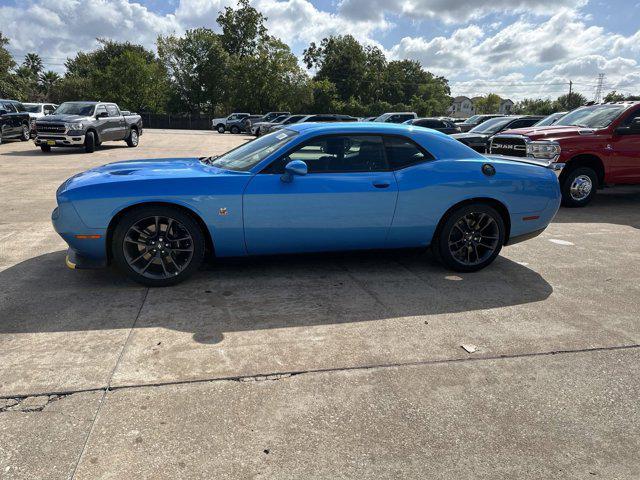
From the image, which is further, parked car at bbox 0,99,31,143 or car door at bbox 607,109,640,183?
parked car at bbox 0,99,31,143

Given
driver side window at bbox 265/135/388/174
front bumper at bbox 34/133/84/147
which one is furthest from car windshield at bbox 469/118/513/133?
front bumper at bbox 34/133/84/147

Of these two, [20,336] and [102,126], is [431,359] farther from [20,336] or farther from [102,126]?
[102,126]

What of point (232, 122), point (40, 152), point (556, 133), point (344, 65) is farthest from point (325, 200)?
point (344, 65)

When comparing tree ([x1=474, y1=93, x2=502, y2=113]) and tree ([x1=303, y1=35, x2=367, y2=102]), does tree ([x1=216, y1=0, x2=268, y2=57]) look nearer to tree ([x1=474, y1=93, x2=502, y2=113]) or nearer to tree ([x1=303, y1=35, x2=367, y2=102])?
tree ([x1=303, y1=35, x2=367, y2=102])

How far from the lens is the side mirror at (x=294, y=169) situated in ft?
13.7

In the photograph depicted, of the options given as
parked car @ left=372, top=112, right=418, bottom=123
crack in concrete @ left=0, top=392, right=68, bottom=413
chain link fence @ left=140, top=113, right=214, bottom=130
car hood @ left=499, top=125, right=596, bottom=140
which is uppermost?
chain link fence @ left=140, top=113, right=214, bottom=130

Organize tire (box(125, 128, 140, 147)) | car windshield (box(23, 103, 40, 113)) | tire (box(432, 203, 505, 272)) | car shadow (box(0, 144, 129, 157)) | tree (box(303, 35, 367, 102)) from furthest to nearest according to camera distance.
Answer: tree (box(303, 35, 367, 102)), car windshield (box(23, 103, 40, 113)), tire (box(125, 128, 140, 147)), car shadow (box(0, 144, 129, 157)), tire (box(432, 203, 505, 272))

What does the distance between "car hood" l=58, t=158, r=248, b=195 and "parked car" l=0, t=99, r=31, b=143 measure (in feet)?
55.8

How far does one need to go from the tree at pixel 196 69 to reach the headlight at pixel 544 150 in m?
55.8

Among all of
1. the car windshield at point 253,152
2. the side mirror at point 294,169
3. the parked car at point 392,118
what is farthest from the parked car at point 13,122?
the side mirror at point 294,169

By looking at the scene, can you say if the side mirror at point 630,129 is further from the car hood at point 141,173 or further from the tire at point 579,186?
the car hood at point 141,173

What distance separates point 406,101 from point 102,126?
6380cm

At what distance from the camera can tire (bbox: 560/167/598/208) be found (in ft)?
28.5

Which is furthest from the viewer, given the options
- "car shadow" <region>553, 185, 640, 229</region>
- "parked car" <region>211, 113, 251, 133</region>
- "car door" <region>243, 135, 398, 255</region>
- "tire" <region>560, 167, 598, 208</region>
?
"parked car" <region>211, 113, 251, 133</region>
